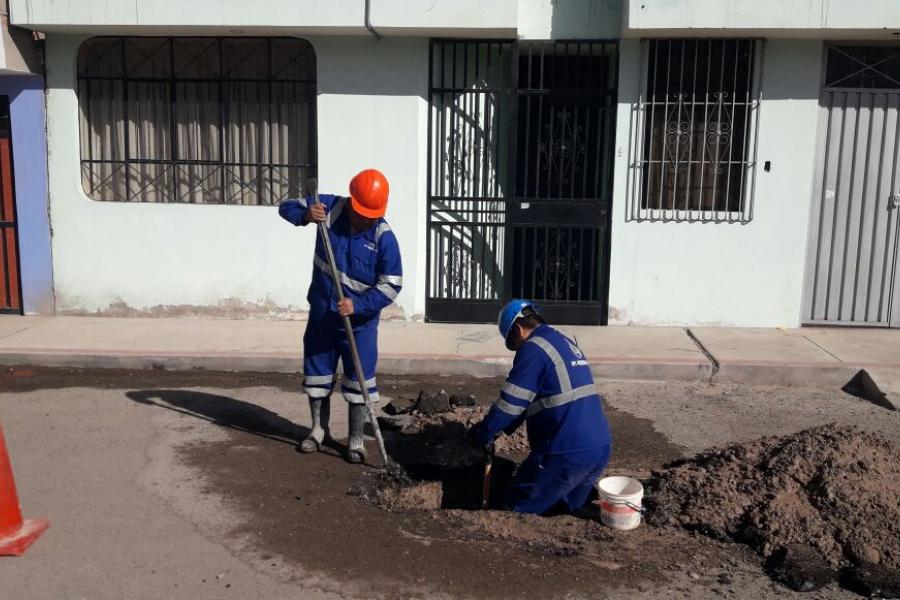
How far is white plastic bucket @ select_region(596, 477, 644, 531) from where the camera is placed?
4.57 metres

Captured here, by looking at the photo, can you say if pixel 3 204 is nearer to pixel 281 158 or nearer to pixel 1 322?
pixel 1 322

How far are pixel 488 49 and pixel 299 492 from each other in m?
5.86

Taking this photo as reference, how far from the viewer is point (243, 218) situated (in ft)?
31.3

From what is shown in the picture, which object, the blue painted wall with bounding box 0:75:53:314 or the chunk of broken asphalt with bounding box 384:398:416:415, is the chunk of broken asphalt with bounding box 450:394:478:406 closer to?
the chunk of broken asphalt with bounding box 384:398:416:415

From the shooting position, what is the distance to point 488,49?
9.37m

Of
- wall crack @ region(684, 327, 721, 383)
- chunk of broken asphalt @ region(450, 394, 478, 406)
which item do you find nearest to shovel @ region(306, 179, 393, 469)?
chunk of broken asphalt @ region(450, 394, 478, 406)

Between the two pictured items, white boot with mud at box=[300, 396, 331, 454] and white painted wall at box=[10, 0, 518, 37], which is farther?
white painted wall at box=[10, 0, 518, 37]

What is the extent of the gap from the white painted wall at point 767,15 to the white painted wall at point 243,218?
7.83 ft

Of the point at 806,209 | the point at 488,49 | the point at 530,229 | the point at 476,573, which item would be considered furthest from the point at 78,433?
the point at 806,209

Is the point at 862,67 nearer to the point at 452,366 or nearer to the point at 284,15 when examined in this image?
the point at 452,366

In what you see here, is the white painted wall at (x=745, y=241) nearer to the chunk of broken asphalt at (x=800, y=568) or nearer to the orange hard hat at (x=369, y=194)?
the orange hard hat at (x=369, y=194)

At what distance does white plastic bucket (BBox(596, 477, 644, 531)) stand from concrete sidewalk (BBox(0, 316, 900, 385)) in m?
3.29

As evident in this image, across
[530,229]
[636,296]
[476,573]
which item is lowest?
[476,573]

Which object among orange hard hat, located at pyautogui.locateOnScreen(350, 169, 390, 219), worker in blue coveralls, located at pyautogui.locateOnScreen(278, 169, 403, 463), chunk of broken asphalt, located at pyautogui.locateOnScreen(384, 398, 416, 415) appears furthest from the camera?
chunk of broken asphalt, located at pyautogui.locateOnScreen(384, 398, 416, 415)
